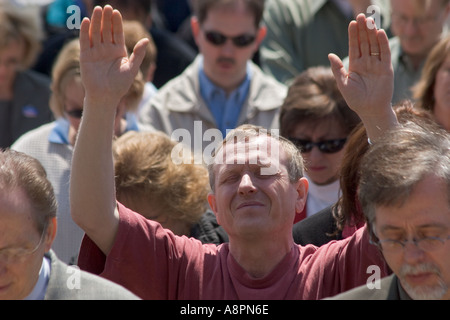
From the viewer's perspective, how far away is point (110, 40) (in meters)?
3.23

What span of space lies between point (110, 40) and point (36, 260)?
870 mm

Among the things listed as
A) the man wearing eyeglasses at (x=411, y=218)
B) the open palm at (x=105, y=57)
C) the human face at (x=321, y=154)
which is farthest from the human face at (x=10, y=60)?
the man wearing eyeglasses at (x=411, y=218)

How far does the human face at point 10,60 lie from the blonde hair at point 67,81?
836 millimetres

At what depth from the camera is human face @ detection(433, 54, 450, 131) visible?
446 cm

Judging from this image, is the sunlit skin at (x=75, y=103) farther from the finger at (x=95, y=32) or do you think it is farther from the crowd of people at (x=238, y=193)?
the finger at (x=95, y=32)

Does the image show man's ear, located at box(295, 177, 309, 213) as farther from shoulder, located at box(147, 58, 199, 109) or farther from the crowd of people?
shoulder, located at box(147, 58, 199, 109)

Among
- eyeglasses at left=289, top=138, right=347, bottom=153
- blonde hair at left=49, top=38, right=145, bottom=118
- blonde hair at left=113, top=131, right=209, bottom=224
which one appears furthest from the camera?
blonde hair at left=49, top=38, right=145, bottom=118

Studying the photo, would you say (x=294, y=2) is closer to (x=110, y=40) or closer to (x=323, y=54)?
(x=323, y=54)

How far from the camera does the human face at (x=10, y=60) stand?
547 centimetres

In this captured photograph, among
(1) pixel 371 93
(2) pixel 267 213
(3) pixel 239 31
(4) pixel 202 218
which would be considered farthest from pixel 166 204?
(3) pixel 239 31

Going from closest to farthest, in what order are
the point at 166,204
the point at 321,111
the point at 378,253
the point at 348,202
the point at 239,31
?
the point at 378,253 < the point at 348,202 < the point at 166,204 < the point at 321,111 < the point at 239,31

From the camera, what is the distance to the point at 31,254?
2.71m

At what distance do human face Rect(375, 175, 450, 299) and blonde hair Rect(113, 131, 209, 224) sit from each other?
128 cm

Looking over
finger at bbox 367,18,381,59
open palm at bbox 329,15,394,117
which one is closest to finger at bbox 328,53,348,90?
open palm at bbox 329,15,394,117
